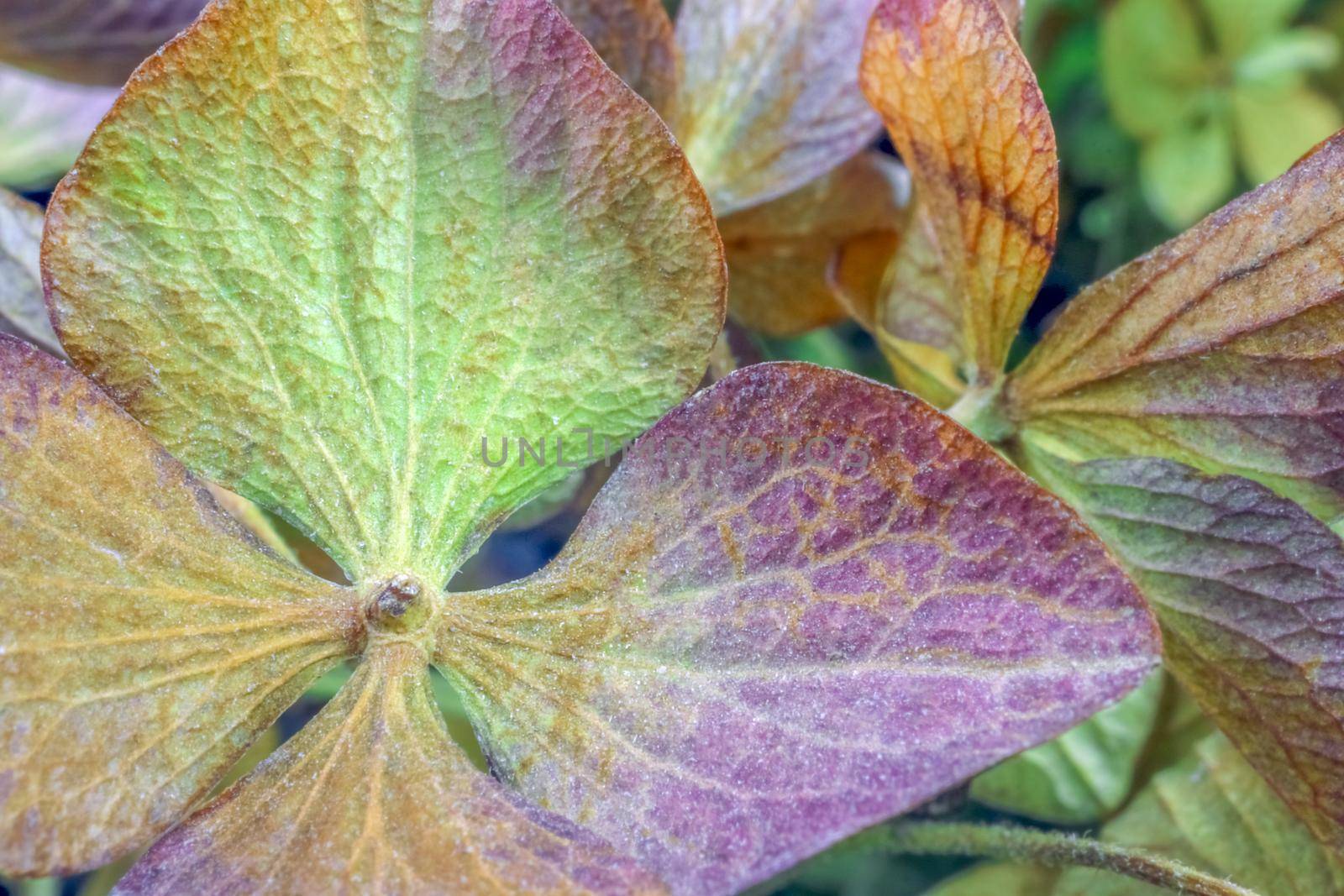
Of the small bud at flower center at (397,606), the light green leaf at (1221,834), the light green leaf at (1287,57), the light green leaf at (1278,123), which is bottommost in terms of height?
the light green leaf at (1221,834)

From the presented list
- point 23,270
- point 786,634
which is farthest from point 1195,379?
point 23,270

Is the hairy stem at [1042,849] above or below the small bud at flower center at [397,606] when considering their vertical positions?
below

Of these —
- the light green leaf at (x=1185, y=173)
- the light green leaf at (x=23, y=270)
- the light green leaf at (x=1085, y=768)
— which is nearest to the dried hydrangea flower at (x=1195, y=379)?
the light green leaf at (x=1085, y=768)

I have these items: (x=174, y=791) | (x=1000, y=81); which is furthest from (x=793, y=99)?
(x=174, y=791)

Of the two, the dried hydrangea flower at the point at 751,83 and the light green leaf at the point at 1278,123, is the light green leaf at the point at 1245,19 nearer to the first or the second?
the light green leaf at the point at 1278,123

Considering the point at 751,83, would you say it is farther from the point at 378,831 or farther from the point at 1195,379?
the point at 378,831
